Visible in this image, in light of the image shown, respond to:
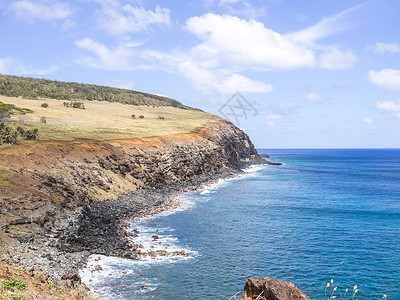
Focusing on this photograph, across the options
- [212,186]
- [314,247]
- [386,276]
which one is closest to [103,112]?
[212,186]

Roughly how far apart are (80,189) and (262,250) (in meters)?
24.6

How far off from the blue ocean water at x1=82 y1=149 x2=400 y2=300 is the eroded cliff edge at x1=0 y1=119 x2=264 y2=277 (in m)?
3.13

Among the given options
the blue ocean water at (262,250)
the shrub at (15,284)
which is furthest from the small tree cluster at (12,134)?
the shrub at (15,284)

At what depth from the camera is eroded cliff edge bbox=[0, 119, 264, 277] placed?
23.8 meters

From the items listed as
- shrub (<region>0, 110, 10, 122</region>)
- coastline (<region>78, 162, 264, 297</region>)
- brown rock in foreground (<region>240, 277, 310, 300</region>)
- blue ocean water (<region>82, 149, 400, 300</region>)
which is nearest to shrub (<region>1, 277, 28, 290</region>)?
coastline (<region>78, 162, 264, 297</region>)

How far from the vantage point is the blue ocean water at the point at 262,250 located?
20.7m

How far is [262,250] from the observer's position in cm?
2767

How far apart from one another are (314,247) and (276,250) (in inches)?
153

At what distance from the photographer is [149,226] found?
1384 inches

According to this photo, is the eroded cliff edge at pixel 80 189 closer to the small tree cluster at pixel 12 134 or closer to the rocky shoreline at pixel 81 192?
the rocky shoreline at pixel 81 192

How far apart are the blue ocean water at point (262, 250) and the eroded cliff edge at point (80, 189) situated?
10.3 ft

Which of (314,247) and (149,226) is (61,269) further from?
(314,247)

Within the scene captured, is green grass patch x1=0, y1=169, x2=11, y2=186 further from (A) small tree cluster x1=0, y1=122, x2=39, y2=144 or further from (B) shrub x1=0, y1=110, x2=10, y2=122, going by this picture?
(B) shrub x1=0, y1=110, x2=10, y2=122

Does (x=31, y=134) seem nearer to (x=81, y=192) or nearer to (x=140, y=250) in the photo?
(x=81, y=192)
